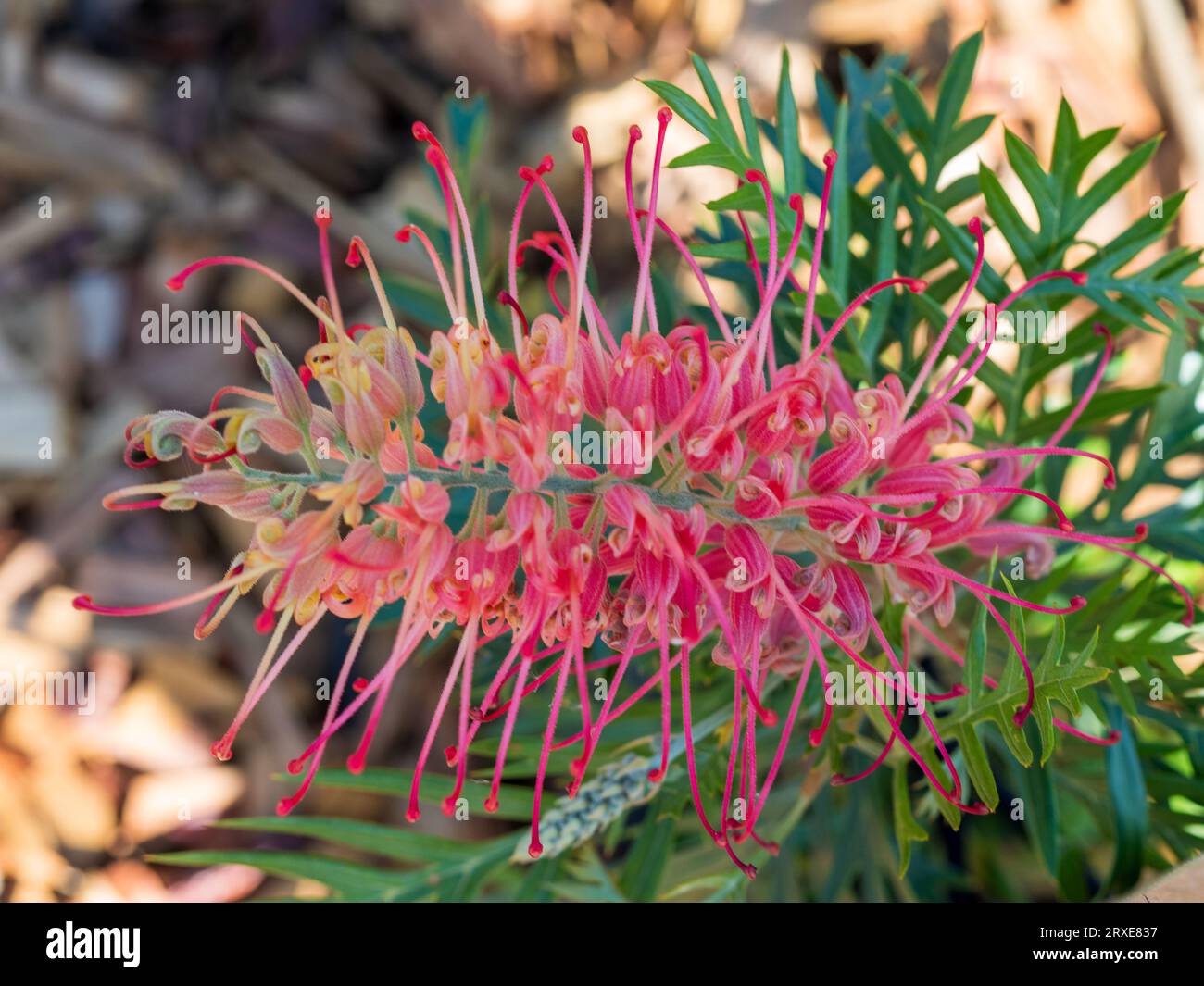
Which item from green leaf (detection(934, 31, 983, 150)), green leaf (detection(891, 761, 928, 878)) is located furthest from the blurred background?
green leaf (detection(891, 761, 928, 878))

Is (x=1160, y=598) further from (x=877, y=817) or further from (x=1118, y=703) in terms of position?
(x=877, y=817)

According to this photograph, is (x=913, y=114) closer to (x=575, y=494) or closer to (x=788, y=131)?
(x=788, y=131)

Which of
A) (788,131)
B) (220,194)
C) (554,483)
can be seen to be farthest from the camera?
(220,194)

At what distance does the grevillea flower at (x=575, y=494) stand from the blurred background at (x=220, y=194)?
61 centimetres

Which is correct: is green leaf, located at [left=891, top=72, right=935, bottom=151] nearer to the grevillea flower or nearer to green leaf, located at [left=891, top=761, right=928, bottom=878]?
the grevillea flower

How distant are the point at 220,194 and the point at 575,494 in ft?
2.73

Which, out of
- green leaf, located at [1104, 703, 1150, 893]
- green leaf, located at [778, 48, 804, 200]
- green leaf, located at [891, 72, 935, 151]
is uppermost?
green leaf, located at [891, 72, 935, 151]

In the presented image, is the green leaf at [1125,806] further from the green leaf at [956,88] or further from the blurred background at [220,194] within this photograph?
the blurred background at [220,194]

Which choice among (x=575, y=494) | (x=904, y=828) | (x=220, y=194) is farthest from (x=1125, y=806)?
(x=220, y=194)

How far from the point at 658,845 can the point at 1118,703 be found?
239mm

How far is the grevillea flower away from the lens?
13.4 inches

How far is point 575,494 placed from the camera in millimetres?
373

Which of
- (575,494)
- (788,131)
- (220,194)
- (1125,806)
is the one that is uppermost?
(220,194)

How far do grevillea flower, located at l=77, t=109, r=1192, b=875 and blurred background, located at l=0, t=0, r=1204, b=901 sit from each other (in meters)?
0.61
